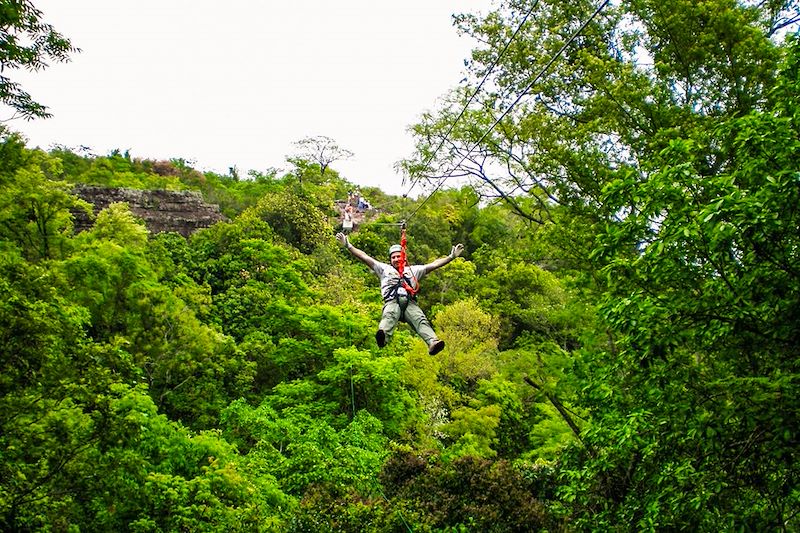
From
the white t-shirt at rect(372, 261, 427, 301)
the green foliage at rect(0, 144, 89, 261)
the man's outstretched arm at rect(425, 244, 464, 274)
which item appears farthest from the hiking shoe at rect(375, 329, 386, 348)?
the green foliage at rect(0, 144, 89, 261)

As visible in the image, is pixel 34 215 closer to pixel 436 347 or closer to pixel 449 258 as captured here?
pixel 449 258

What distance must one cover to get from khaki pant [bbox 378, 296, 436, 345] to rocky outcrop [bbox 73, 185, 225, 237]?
2130 centimetres

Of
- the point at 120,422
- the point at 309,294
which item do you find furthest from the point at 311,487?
the point at 309,294

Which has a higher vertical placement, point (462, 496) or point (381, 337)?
point (381, 337)

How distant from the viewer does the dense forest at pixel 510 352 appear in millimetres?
4316

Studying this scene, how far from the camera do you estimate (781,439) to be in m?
3.97

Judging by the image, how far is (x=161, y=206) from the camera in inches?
1066

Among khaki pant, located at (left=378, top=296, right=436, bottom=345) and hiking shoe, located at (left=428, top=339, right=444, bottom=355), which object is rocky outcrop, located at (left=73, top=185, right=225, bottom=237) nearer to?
khaki pant, located at (left=378, top=296, right=436, bottom=345)

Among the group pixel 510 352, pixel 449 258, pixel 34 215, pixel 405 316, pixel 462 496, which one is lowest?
pixel 462 496

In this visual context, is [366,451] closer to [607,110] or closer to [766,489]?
[607,110]

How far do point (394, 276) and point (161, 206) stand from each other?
22522mm

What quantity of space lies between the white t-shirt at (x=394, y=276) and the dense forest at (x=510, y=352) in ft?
4.94

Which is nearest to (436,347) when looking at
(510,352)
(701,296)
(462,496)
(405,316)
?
(405,316)

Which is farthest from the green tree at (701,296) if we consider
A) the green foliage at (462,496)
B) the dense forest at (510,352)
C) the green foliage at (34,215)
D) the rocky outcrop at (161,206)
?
the rocky outcrop at (161,206)
